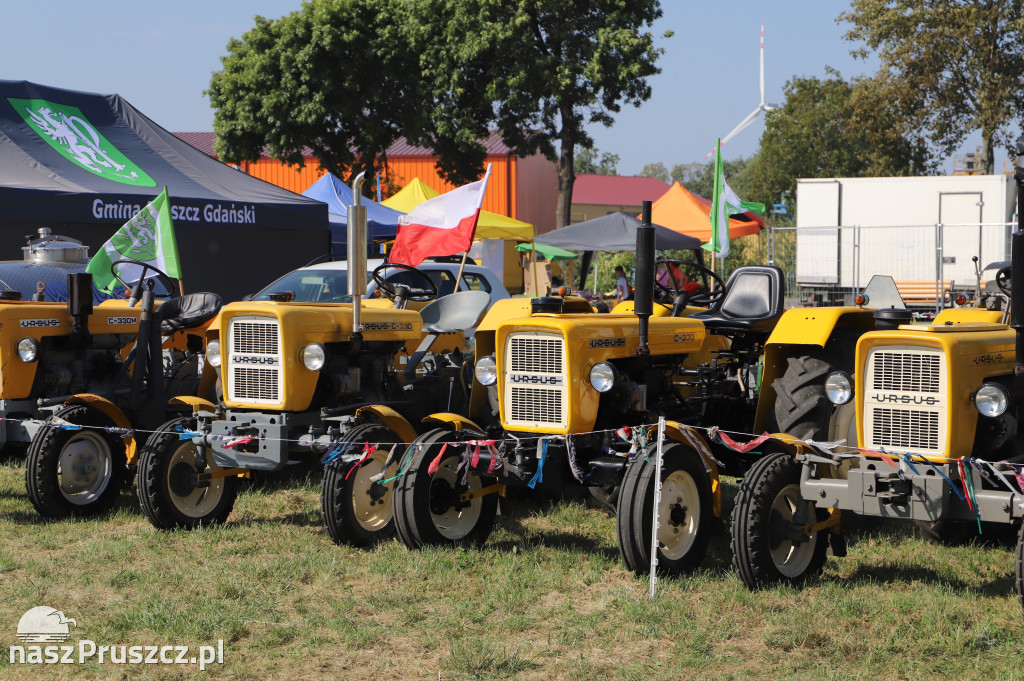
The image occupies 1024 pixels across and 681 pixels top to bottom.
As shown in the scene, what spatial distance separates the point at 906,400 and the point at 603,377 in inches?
61.1

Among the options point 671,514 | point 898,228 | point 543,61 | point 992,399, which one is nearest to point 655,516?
point 671,514

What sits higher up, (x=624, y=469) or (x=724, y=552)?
(x=624, y=469)

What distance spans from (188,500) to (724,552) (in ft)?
10.5

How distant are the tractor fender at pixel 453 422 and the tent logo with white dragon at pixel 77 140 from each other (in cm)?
849

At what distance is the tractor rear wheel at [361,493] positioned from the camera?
20.3ft

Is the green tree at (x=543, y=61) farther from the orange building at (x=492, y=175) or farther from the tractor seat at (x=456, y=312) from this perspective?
the tractor seat at (x=456, y=312)

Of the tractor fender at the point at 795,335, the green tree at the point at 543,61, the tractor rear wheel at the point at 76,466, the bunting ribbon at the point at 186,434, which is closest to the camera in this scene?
the tractor fender at the point at 795,335

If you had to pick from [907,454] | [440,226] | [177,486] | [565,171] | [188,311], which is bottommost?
[177,486]

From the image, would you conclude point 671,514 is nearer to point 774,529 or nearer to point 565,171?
point 774,529

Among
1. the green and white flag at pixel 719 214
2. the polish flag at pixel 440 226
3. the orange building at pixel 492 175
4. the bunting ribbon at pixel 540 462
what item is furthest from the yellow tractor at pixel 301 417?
the orange building at pixel 492 175

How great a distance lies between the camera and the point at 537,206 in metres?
52.5

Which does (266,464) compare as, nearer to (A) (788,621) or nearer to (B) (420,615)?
(B) (420,615)

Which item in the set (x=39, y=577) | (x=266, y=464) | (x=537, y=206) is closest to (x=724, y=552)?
(x=266, y=464)

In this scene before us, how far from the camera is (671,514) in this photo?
5656 millimetres
